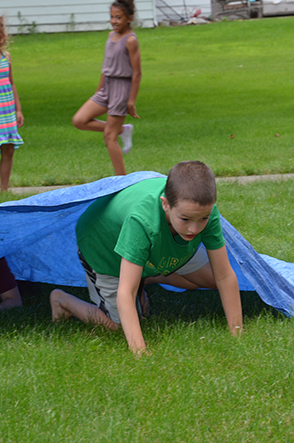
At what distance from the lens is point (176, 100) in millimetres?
14836

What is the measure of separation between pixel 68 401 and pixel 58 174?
17.0 ft

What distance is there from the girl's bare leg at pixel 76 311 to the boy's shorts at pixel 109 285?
0.12ft

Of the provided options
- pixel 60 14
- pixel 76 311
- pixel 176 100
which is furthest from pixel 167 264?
pixel 60 14

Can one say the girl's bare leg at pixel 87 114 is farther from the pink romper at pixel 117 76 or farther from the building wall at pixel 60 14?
the building wall at pixel 60 14

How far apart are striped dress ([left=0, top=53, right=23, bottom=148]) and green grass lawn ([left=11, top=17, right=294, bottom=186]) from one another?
902mm

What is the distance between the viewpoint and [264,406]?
2.46 m

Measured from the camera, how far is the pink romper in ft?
22.0

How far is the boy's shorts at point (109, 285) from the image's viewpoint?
336 centimetres

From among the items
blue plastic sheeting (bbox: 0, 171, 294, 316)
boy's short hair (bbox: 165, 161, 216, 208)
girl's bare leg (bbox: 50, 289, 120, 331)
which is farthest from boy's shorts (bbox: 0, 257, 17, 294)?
boy's short hair (bbox: 165, 161, 216, 208)

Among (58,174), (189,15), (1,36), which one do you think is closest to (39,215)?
(1,36)

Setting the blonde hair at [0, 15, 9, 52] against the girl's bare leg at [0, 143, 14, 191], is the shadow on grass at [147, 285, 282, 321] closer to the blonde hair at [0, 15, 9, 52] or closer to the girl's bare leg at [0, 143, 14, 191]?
the girl's bare leg at [0, 143, 14, 191]

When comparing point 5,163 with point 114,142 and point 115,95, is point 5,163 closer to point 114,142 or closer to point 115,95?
point 114,142

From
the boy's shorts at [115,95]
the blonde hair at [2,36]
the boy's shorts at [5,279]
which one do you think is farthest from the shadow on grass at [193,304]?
the blonde hair at [2,36]

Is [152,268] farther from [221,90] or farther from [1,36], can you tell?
[221,90]
